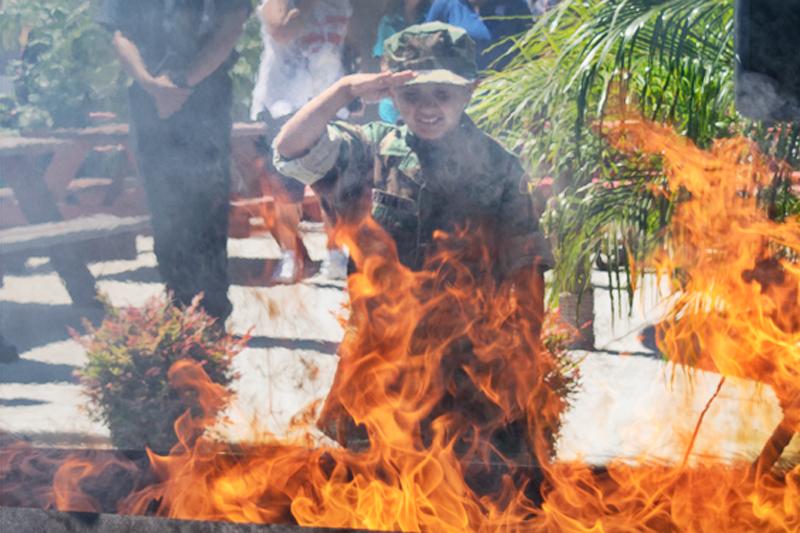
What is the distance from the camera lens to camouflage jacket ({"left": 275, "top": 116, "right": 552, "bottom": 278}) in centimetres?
370

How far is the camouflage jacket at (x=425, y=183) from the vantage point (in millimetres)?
3699

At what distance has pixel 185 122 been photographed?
13.0 feet

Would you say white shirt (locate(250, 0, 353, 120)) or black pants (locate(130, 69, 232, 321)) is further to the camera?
black pants (locate(130, 69, 232, 321))

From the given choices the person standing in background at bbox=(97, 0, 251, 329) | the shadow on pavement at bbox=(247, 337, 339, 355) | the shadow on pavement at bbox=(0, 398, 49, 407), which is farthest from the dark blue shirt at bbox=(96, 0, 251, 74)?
the shadow on pavement at bbox=(0, 398, 49, 407)

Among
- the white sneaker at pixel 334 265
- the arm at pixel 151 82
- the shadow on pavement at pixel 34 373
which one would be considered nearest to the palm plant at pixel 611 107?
the white sneaker at pixel 334 265

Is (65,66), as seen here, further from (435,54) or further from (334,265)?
(435,54)

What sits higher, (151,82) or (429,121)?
(151,82)

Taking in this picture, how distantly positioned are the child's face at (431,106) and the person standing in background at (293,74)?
0.22 m

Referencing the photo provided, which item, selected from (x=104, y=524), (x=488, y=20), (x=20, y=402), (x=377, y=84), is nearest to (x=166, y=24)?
(x=377, y=84)

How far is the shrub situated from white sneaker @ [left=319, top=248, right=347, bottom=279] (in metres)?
0.48

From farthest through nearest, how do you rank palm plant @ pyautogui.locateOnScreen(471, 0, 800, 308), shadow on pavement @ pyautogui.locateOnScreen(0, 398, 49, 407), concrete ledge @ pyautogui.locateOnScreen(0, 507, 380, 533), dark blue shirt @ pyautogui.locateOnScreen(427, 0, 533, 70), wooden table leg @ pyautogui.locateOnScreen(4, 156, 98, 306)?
shadow on pavement @ pyautogui.locateOnScreen(0, 398, 49, 407) < wooden table leg @ pyautogui.locateOnScreen(4, 156, 98, 306) < dark blue shirt @ pyautogui.locateOnScreen(427, 0, 533, 70) < palm plant @ pyautogui.locateOnScreen(471, 0, 800, 308) < concrete ledge @ pyautogui.locateOnScreen(0, 507, 380, 533)

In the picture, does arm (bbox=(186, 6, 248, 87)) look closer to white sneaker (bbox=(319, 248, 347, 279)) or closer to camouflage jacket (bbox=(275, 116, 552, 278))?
camouflage jacket (bbox=(275, 116, 552, 278))

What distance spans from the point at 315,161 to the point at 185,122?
0.59 metres

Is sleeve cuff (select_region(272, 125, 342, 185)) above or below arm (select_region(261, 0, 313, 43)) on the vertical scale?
below
